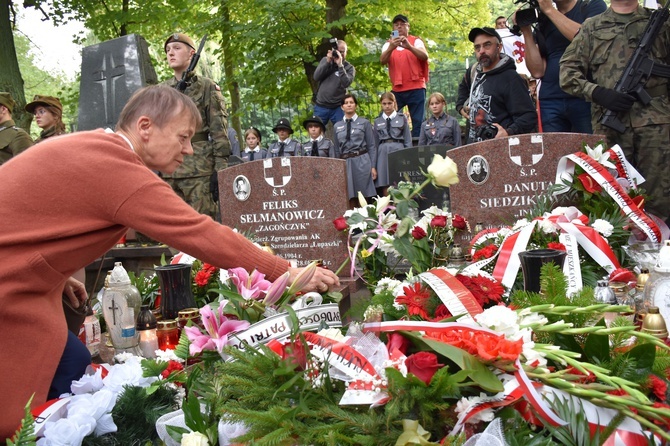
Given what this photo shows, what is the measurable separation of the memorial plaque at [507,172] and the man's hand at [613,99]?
0.59 m

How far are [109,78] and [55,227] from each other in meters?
6.84

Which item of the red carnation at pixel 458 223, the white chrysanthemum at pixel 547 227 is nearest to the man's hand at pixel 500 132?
the red carnation at pixel 458 223

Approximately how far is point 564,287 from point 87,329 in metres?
2.23

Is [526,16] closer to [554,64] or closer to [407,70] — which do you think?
[554,64]

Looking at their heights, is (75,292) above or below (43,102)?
below

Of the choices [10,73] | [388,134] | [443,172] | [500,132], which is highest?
[10,73]

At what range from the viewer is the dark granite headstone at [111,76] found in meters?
8.44

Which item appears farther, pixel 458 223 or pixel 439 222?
pixel 458 223

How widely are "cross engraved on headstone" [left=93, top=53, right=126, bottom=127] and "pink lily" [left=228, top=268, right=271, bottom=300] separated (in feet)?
22.3

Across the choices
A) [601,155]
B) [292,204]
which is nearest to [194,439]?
[601,155]

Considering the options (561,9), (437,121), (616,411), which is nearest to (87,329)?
(616,411)

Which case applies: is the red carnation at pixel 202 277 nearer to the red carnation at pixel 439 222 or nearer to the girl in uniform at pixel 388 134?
the red carnation at pixel 439 222

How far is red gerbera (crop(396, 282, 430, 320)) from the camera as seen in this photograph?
94.3 inches

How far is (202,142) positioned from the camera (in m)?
6.72
